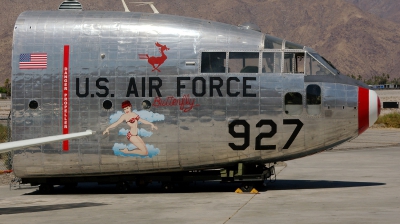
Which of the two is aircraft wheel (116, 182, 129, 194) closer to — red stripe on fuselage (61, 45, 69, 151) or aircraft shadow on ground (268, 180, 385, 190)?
red stripe on fuselage (61, 45, 69, 151)

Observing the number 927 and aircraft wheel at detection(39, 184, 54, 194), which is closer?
the number 927

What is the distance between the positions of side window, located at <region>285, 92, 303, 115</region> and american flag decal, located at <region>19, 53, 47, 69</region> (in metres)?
6.81

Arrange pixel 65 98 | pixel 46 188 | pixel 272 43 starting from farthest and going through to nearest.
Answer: pixel 46 188 → pixel 272 43 → pixel 65 98

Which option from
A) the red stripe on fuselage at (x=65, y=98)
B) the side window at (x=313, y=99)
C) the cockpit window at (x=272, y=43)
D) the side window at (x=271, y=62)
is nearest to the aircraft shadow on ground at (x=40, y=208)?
the red stripe on fuselage at (x=65, y=98)

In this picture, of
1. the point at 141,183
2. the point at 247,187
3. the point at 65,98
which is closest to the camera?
the point at 65,98

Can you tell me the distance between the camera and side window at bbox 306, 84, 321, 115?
19891 millimetres

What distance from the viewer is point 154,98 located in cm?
2019

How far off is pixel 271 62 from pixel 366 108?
2902mm

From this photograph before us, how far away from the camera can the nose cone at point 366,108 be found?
786 inches

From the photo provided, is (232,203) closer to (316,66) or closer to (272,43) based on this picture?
(316,66)

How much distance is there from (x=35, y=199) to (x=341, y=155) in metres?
16.9

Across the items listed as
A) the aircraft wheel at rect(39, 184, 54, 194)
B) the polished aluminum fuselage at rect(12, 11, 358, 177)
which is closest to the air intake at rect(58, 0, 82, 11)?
the polished aluminum fuselage at rect(12, 11, 358, 177)

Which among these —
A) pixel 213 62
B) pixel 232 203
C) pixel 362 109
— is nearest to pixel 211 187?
pixel 232 203

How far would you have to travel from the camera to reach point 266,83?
1992 cm
